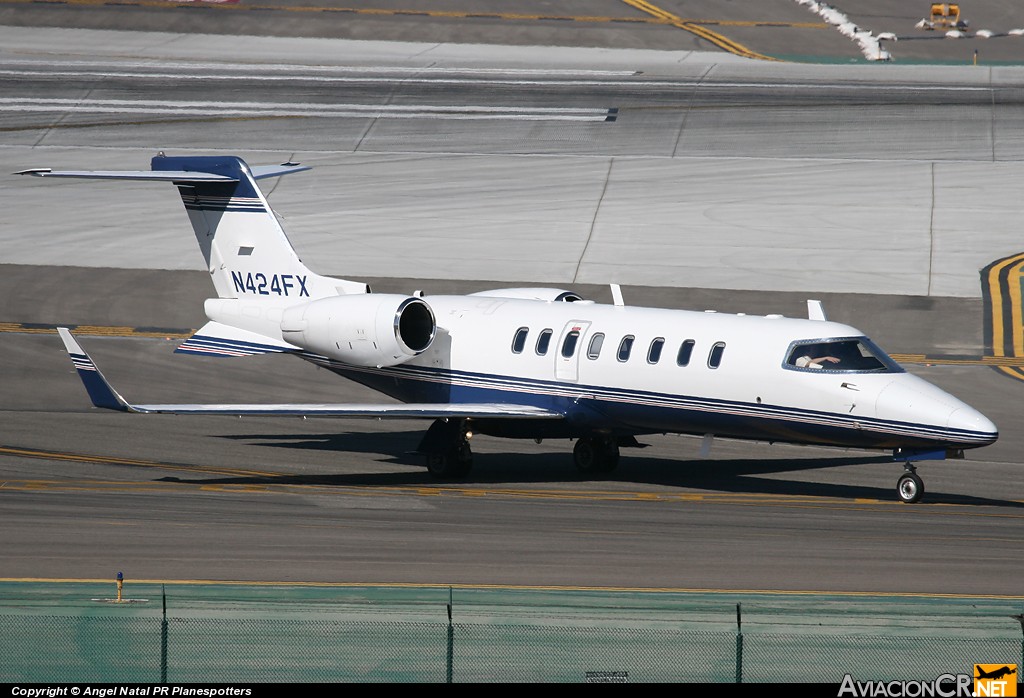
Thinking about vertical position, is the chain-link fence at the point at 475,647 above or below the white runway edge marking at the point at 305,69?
below

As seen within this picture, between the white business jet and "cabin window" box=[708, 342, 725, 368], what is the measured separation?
2cm

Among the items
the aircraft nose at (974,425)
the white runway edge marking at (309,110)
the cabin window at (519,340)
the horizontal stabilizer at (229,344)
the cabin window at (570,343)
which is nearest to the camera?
the aircraft nose at (974,425)

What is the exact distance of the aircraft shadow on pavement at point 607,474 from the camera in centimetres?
2544

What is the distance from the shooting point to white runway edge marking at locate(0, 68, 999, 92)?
58.8m

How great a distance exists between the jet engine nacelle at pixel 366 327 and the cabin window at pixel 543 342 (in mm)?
2053

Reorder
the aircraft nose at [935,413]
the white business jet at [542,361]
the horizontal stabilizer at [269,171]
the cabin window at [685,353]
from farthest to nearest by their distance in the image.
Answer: the horizontal stabilizer at [269,171] → the cabin window at [685,353] → the white business jet at [542,361] → the aircraft nose at [935,413]

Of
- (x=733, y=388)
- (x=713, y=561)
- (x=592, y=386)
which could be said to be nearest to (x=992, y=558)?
(x=713, y=561)

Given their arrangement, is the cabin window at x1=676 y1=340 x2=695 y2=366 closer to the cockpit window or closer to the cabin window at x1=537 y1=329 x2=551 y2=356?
the cockpit window

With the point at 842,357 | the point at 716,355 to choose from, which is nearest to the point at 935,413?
the point at 842,357

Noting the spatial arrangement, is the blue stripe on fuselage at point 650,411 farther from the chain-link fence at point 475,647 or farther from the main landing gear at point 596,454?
the chain-link fence at point 475,647

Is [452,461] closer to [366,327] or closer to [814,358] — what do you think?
[366,327]

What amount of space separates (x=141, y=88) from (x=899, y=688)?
51577 millimetres

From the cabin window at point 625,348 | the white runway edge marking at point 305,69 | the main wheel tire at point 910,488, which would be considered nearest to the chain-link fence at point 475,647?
the main wheel tire at point 910,488

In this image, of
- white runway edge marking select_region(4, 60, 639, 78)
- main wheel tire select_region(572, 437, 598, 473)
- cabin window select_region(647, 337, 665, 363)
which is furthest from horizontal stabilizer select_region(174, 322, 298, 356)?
white runway edge marking select_region(4, 60, 639, 78)
